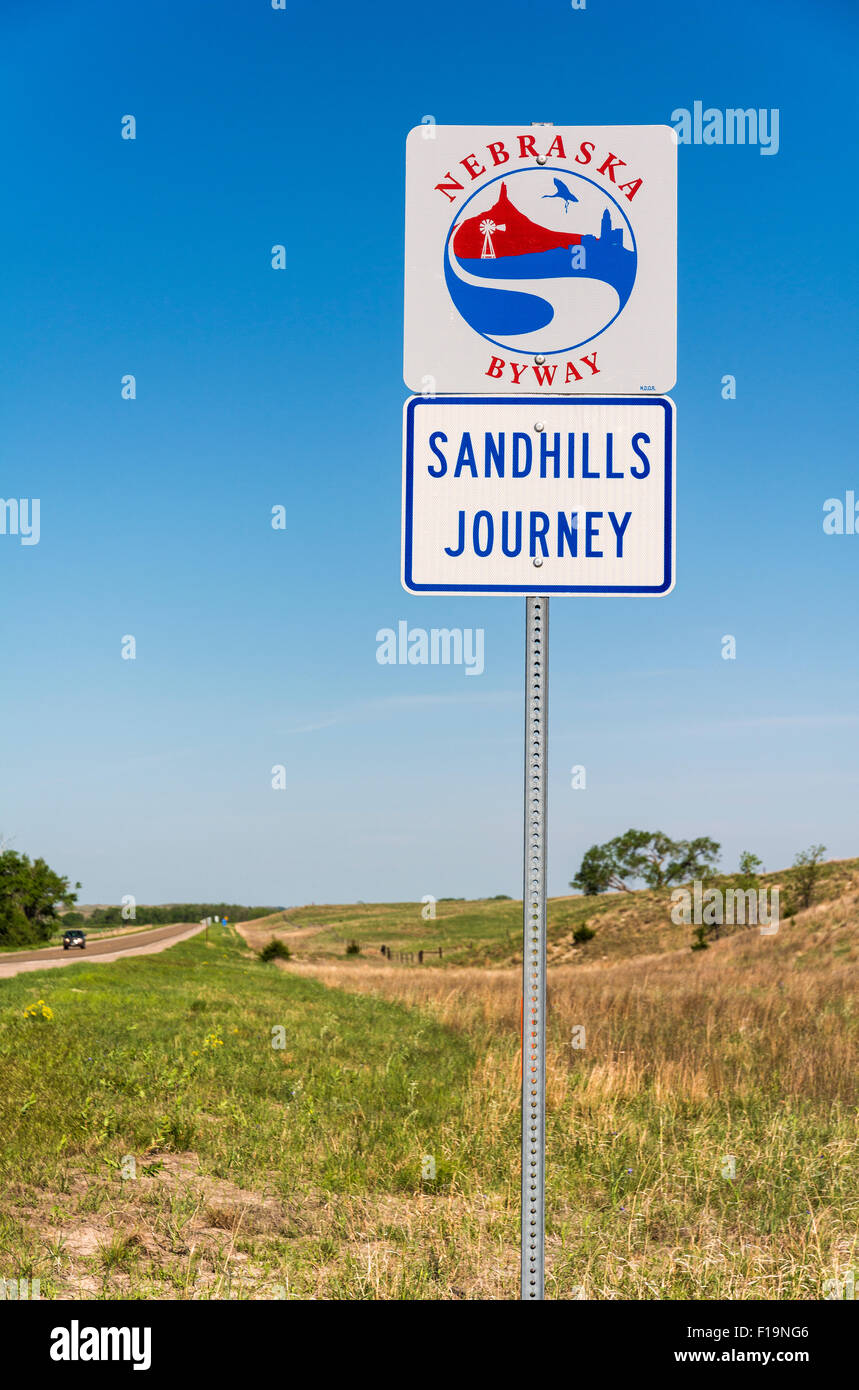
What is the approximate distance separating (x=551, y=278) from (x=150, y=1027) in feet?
35.8

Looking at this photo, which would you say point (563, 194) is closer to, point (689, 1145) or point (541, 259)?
point (541, 259)

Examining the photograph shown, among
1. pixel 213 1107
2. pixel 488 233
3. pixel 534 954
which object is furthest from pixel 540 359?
pixel 213 1107

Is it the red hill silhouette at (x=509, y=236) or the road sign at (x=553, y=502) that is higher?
the red hill silhouette at (x=509, y=236)

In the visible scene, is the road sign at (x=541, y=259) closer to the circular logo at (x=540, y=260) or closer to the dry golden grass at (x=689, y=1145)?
Result: the circular logo at (x=540, y=260)

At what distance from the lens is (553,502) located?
2656 millimetres

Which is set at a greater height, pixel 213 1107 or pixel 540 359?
pixel 540 359

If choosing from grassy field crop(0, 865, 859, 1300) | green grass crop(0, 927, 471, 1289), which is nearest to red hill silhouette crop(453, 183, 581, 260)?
grassy field crop(0, 865, 859, 1300)

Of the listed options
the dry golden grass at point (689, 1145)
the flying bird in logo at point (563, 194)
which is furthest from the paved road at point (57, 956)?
the flying bird in logo at point (563, 194)

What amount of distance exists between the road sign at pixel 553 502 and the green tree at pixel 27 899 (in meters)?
62.7

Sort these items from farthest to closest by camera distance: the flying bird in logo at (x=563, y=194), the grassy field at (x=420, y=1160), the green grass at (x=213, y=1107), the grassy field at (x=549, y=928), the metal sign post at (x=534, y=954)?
the grassy field at (x=549, y=928) → the green grass at (x=213, y=1107) → the grassy field at (x=420, y=1160) → the flying bird in logo at (x=563, y=194) → the metal sign post at (x=534, y=954)

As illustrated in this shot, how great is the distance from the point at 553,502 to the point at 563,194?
3.29ft

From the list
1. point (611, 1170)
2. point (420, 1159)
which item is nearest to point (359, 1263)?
point (420, 1159)

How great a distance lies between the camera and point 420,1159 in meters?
5.57

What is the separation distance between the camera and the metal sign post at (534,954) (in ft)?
8.07
